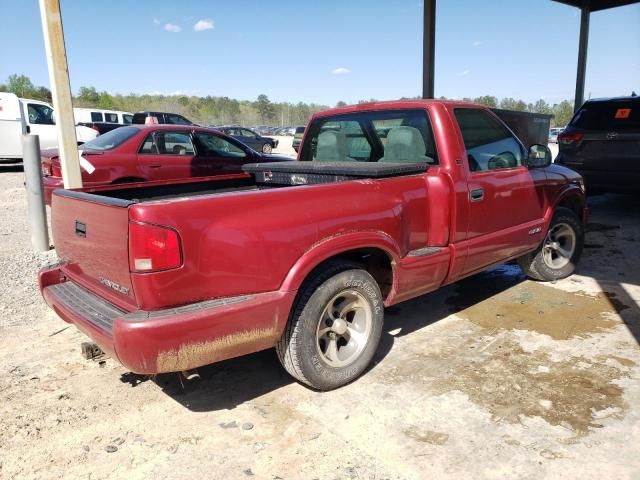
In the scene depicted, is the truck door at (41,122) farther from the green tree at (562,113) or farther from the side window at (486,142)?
the green tree at (562,113)

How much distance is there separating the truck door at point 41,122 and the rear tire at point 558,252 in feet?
50.9

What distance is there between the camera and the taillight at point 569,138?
26.0 ft

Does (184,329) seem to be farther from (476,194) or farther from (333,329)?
(476,194)

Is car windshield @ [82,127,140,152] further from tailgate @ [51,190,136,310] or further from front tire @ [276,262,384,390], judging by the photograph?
front tire @ [276,262,384,390]

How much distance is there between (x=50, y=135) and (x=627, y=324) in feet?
56.0

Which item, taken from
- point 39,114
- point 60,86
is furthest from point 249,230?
point 39,114

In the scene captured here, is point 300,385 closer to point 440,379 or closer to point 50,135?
point 440,379

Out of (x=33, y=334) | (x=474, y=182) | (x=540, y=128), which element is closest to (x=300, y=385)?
(x=474, y=182)

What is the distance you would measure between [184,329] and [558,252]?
14.3ft

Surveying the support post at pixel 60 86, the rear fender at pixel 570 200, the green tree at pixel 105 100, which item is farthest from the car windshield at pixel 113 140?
the green tree at pixel 105 100

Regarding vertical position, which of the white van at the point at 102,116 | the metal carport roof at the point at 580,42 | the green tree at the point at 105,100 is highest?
the green tree at the point at 105,100

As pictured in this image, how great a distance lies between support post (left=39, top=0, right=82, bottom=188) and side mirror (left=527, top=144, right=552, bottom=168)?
14.8 feet

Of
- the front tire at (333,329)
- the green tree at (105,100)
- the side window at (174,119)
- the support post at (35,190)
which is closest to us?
the front tire at (333,329)

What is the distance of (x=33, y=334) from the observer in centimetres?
403
